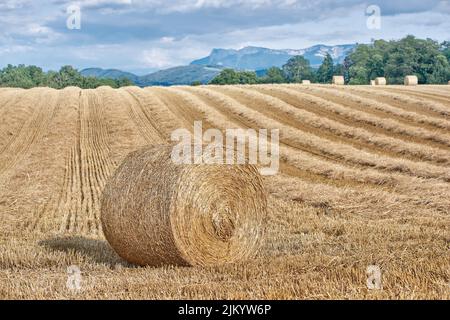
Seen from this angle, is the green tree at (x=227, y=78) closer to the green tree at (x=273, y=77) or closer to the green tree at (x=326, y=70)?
the green tree at (x=273, y=77)

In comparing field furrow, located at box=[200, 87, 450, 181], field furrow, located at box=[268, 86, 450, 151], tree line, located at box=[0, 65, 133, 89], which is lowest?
field furrow, located at box=[200, 87, 450, 181]

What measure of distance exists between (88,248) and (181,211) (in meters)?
2.01

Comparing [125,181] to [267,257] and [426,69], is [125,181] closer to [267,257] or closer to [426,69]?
[267,257]

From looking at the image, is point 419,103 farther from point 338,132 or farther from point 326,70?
point 326,70

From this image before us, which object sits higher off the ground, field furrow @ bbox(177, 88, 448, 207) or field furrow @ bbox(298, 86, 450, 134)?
field furrow @ bbox(298, 86, 450, 134)

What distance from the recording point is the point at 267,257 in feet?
29.3

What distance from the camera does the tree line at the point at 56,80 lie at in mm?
98188

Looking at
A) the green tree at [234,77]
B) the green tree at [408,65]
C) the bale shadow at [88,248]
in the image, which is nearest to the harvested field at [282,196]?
the bale shadow at [88,248]

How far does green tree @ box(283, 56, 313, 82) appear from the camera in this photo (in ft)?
414

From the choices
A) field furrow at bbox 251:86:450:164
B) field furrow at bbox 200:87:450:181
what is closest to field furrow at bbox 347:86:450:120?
field furrow at bbox 251:86:450:164

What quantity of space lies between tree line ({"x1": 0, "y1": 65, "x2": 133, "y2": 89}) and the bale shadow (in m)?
87.2

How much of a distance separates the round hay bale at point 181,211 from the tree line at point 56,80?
88666mm

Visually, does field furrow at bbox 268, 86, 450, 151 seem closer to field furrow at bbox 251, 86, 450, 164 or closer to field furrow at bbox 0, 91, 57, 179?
field furrow at bbox 251, 86, 450, 164
